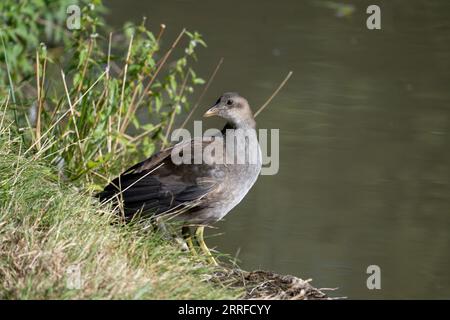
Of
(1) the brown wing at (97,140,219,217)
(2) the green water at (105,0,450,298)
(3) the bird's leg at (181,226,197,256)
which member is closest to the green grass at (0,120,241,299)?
(3) the bird's leg at (181,226,197,256)

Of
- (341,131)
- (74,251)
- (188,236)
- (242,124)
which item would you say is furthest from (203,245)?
(341,131)

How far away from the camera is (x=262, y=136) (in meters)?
8.77

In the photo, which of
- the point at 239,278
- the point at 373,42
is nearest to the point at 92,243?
the point at 239,278

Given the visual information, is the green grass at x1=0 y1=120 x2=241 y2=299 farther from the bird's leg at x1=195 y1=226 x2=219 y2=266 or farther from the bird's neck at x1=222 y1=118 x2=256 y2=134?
the bird's neck at x1=222 y1=118 x2=256 y2=134

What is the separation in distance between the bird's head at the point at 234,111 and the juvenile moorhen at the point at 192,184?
0.18m

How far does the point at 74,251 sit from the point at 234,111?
7.59 feet

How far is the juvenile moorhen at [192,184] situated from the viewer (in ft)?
19.7

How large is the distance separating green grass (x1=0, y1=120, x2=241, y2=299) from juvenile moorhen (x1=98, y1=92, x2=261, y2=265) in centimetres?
54

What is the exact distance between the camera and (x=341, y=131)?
400 inches

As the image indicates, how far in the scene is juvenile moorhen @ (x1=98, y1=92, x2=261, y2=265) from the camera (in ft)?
19.7

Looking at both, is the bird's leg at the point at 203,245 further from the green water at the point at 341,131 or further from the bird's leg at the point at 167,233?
the green water at the point at 341,131

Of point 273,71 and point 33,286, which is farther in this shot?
point 273,71

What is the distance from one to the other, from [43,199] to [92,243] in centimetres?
57

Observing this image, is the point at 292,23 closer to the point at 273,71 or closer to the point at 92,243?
the point at 273,71
